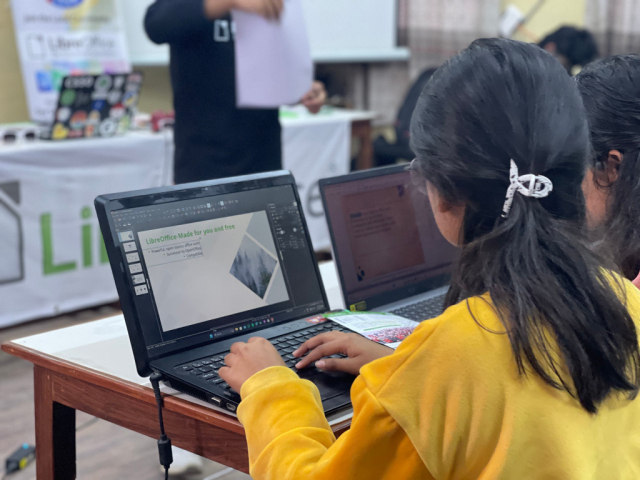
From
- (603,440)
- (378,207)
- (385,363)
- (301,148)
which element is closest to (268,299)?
(378,207)

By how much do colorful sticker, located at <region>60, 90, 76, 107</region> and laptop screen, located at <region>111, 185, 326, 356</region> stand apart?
5.53 feet

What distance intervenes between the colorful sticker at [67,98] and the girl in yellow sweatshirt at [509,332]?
2101 mm

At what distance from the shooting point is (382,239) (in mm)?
1225

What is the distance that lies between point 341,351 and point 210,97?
1.04 metres

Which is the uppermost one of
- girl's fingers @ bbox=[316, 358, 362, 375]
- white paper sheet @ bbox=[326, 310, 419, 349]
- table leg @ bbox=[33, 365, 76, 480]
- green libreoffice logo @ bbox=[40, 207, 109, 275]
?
girl's fingers @ bbox=[316, 358, 362, 375]

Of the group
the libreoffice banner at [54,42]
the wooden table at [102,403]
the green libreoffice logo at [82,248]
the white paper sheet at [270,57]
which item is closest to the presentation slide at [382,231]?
the wooden table at [102,403]

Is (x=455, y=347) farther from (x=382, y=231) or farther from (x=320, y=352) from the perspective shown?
(x=382, y=231)

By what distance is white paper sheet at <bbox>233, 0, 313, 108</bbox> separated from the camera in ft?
5.66

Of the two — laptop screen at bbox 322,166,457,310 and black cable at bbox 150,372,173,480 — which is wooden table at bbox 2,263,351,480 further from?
laptop screen at bbox 322,166,457,310

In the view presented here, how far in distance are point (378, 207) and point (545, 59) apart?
594mm

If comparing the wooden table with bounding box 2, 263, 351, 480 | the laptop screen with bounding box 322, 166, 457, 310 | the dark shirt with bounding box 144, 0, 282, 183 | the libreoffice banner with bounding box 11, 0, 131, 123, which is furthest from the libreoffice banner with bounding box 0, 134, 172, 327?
the laptop screen with bounding box 322, 166, 457, 310

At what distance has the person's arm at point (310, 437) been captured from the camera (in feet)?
2.06

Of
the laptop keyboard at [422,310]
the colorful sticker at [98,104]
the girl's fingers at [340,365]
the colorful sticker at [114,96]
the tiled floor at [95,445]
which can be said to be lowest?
the tiled floor at [95,445]

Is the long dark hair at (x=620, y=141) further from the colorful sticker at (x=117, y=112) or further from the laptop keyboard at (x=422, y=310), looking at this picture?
the colorful sticker at (x=117, y=112)
